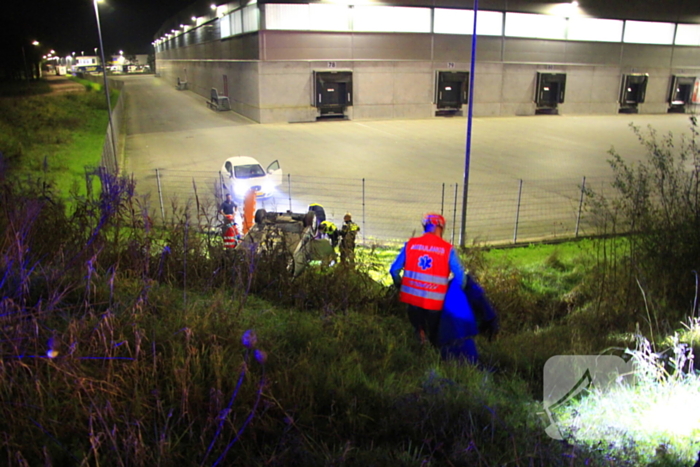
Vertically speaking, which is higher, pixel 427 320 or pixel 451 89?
pixel 451 89

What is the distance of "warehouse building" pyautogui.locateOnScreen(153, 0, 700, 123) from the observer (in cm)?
3903

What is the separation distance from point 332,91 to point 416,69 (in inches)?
302

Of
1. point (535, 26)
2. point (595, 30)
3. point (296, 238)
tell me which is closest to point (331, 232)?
point (296, 238)

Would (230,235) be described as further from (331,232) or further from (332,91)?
(332,91)

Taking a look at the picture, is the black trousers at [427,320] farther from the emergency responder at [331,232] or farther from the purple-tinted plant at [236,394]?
the emergency responder at [331,232]

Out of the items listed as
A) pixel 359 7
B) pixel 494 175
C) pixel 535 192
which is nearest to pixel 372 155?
pixel 494 175

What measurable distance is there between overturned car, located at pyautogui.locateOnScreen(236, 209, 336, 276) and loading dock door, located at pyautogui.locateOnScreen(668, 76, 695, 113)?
5270cm

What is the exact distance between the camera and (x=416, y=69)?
42.3 m

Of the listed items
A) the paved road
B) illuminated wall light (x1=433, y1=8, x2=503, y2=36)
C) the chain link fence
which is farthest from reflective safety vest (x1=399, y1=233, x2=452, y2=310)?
illuminated wall light (x1=433, y1=8, x2=503, y2=36)

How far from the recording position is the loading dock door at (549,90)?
152ft

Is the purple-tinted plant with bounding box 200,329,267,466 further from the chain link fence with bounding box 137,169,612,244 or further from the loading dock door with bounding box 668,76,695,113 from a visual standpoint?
the loading dock door with bounding box 668,76,695,113

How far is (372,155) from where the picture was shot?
2595 cm

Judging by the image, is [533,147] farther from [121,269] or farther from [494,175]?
[121,269]
